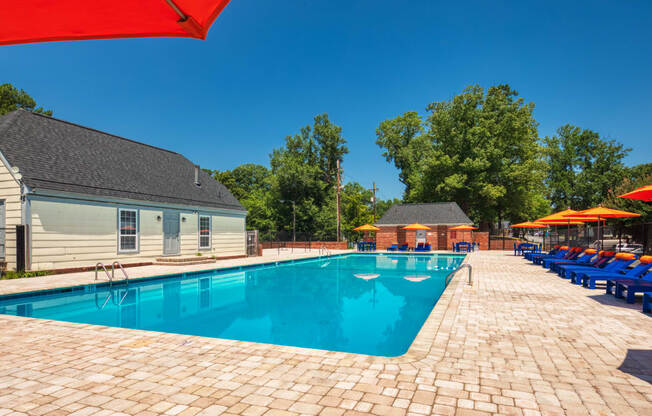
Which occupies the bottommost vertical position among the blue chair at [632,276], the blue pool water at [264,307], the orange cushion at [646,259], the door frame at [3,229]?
the blue pool water at [264,307]

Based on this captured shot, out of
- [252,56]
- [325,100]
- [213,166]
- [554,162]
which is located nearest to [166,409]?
[252,56]

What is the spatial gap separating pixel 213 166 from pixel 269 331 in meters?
47.0

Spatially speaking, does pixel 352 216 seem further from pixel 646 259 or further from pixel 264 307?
pixel 646 259

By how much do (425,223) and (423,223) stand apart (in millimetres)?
181

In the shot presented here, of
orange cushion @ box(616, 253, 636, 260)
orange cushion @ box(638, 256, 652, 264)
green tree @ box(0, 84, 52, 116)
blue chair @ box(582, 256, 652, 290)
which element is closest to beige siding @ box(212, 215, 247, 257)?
blue chair @ box(582, 256, 652, 290)

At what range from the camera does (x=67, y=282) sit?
10375 mm

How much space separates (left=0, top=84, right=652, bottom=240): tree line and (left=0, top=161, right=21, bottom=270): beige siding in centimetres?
2574

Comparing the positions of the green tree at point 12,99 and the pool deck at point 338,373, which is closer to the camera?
the pool deck at point 338,373

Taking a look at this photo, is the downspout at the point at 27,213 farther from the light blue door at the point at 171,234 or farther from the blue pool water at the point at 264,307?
the light blue door at the point at 171,234

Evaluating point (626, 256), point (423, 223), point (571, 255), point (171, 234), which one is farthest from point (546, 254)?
point (171, 234)

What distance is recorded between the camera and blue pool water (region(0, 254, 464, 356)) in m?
7.25

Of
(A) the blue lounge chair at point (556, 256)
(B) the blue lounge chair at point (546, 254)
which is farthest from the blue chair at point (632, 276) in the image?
(B) the blue lounge chair at point (546, 254)

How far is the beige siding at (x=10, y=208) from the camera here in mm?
11797

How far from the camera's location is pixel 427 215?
32.4 m
